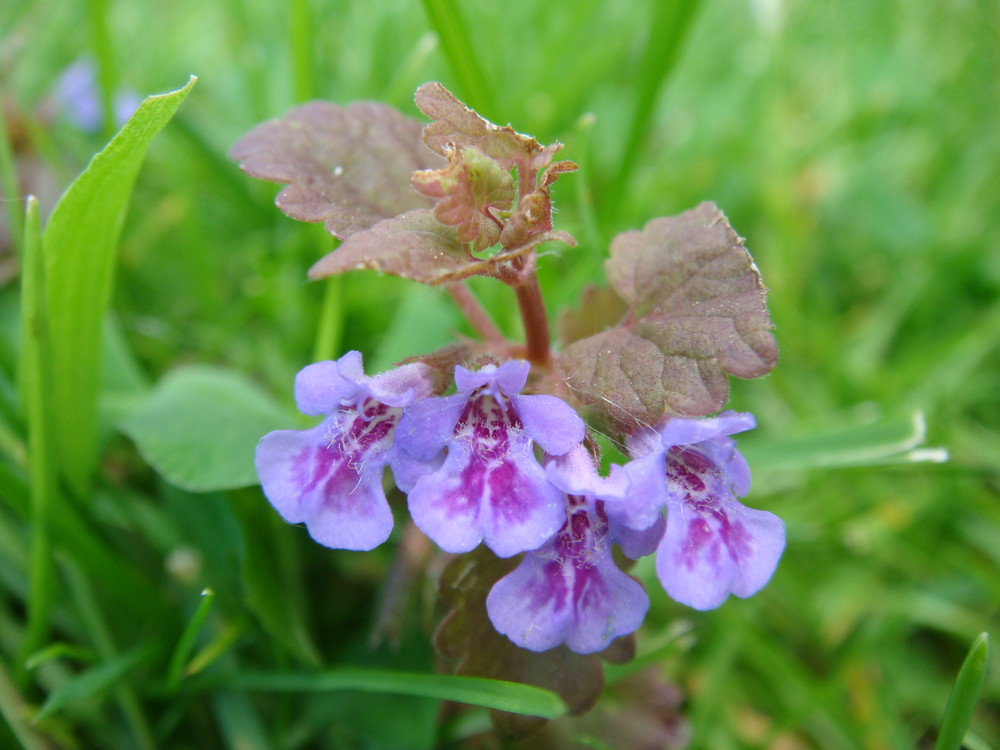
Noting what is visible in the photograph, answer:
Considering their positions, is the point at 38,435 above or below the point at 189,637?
above

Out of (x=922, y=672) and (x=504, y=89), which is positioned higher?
(x=504, y=89)

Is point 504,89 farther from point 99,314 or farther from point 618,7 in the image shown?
point 99,314

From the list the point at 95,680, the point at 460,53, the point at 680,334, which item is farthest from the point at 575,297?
the point at 95,680

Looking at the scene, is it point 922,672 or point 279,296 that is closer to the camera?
point 922,672

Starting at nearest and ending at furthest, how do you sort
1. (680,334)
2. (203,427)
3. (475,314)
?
1. (680,334)
2. (475,314)
3. (203,427)

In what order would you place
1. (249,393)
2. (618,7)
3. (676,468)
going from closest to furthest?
1. (676,468)
2. (249,393)
3. (618,7)

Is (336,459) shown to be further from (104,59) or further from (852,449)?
(104,59)

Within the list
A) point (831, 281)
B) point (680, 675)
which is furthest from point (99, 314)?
point (831, 281)
